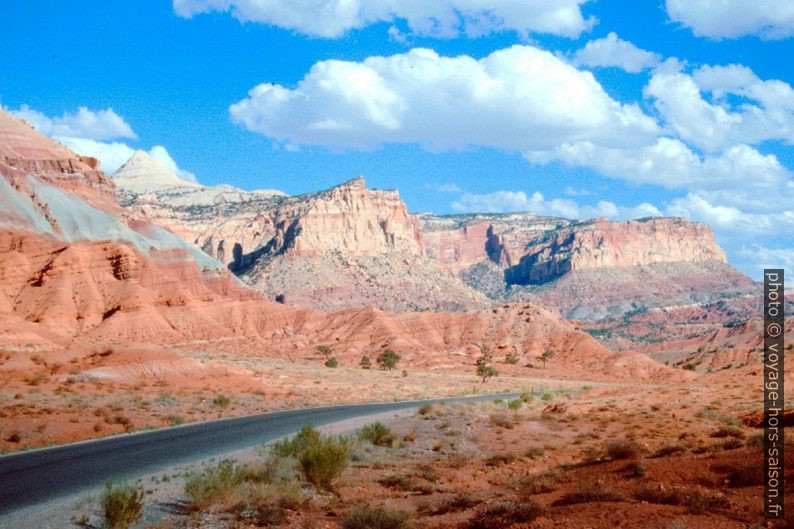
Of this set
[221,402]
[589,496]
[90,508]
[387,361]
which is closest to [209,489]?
[90,508]

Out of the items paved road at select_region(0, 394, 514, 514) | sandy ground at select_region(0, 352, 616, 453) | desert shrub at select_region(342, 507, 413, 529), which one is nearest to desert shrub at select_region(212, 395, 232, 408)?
sandy ground at select_region(0, 352, 616, 453)

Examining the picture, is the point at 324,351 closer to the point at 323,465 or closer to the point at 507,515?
the point at 323,465

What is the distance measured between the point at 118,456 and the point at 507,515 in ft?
40.1

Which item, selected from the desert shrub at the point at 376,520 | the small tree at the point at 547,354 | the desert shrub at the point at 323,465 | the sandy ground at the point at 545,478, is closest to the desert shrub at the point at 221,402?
the sandy ground at the point at 545,478

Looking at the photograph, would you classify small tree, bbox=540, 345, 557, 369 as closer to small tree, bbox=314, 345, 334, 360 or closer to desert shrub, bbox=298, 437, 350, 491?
small tree, bbox=314, 345, 334, 360

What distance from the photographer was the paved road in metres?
14.5

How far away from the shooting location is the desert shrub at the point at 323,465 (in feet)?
47.6

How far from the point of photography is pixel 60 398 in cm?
3266

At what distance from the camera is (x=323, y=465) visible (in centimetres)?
1459

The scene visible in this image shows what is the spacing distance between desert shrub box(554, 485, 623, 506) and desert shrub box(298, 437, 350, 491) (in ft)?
15.9

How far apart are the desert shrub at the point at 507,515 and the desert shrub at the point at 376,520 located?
1009 mm

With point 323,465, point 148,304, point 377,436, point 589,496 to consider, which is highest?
point 148,304

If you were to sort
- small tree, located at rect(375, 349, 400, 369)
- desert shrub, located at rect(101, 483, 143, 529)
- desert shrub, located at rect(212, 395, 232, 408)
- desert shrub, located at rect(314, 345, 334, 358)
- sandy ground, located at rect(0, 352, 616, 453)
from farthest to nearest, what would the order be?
desert shrub, located at rect(314, 345, 334, 358), small tree, located at rect(375, 349, 400, 369), desert shrub, located at rect(212, 395, 232, 408), sandy ground, located at rect(0, 352, 616, 453), desert shrub, located at rect(101, 483, 143, 529)

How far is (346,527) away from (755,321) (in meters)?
145
